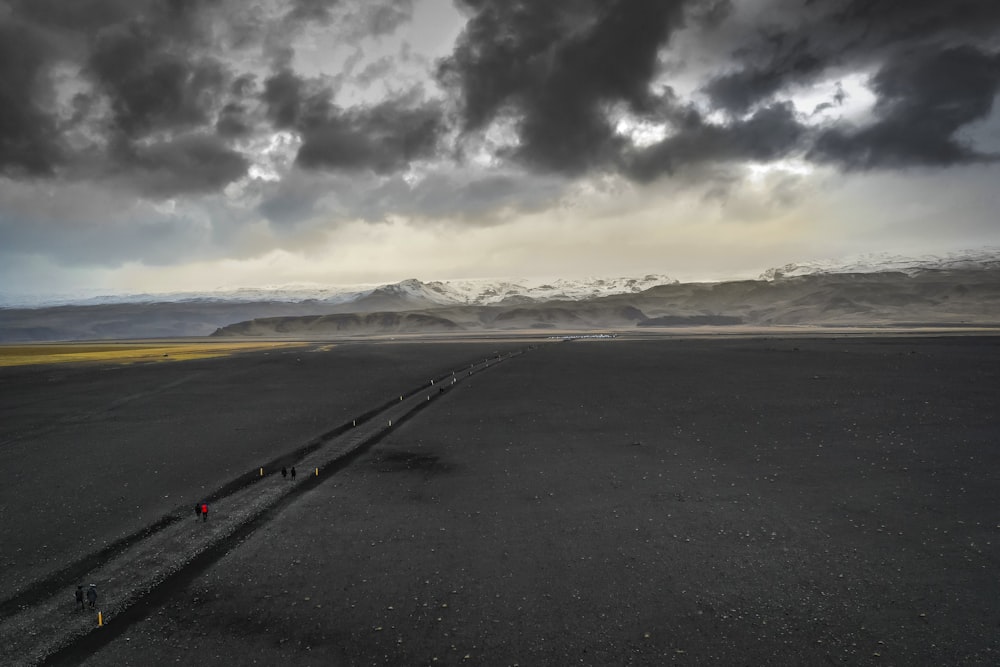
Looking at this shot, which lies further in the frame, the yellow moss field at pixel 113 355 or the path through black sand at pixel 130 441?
the yellow moss field at pixel 113 355

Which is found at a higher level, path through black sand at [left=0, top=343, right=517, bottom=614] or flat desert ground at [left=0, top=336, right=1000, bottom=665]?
path through black sand at [left=0, top=343, right=517, bottom=614]

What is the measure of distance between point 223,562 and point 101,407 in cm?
1929

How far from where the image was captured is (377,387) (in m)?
28.1

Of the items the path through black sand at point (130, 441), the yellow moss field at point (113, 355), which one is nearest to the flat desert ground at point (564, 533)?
the path through black sand at point (130, 441)

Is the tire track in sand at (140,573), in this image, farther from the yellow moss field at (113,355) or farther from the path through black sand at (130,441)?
the yellow moss field at (113,355)

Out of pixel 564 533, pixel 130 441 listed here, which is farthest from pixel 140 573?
pixel 130 441

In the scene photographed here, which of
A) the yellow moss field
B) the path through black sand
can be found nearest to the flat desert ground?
the path through black sand

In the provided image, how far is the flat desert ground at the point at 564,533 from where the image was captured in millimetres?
5902

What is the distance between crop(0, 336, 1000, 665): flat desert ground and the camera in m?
5.90

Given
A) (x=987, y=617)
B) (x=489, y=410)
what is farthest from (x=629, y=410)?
(x=987, y=617)

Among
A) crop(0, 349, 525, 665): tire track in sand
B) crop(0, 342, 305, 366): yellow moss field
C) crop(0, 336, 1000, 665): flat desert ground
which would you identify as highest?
crop(0, 342, 305, 366): yellow moss field

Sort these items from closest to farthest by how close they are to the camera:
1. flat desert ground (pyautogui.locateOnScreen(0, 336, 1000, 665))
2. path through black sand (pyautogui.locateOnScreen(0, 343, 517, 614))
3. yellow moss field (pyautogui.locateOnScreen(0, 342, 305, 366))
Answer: flat desert ground (pyautogui.locateOnScreen(0, 336, 1000, 665))
path through black sand (pyautogui.locateOnScreen(0, 343, 517, 614))
yellow moss field (pyautogui.locateOnScreen(0, 342, 305, 366))

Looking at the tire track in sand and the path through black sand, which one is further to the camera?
the path through black sand

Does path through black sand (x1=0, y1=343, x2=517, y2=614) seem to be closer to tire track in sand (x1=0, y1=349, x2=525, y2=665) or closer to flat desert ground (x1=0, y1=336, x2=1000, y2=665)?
flat desert ground (x1=0, y1=336, x2=1000, y2=665)
